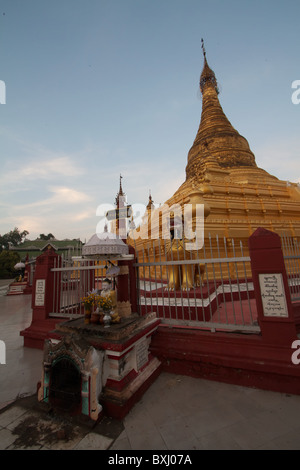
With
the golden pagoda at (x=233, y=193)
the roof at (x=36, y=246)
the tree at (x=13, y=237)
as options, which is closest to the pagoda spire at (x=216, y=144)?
the golden pagoda at (x=233, y=193)

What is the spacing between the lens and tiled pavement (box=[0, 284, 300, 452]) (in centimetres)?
191

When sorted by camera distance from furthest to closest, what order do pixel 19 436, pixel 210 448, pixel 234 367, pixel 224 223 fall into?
pixel 224 223 < pixel 234 367 < pixel 19 436 < pixel 210 448

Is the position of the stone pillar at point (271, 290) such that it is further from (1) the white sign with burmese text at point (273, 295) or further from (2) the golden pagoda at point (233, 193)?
(2) the golden pagoda at point (233, 193)

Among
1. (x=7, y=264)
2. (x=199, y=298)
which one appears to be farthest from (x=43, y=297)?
(x=7, y=264)

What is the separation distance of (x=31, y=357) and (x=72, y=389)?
Result: 2.42 meters

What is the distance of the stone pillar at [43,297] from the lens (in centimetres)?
476

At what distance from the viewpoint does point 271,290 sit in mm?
2951

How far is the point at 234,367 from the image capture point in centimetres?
290

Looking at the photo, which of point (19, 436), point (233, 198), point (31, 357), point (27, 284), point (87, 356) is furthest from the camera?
point (27, 284)

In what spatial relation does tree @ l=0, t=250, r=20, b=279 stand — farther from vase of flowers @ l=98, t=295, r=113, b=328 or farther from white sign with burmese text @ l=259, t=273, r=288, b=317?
white sign with burmese text @ l=259, t=273, r=288, b=317

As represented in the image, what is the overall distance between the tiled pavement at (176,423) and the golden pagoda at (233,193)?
19.4ft
